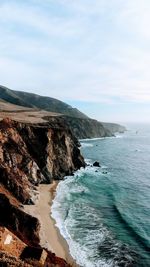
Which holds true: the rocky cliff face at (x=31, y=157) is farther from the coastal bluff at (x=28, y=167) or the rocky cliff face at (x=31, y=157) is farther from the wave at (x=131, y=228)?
the wave at (x=131, y=228)

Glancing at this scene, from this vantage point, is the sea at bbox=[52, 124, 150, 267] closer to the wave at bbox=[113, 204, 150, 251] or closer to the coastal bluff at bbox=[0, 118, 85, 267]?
the wave at bbox=[113, 204, 150, 251]

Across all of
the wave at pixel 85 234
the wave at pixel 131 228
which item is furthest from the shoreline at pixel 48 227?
the wave at pixel 131 228

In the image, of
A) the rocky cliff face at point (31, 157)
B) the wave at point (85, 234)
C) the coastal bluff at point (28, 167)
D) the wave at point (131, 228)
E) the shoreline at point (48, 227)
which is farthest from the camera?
the rocky cliff face at point (31, 157)

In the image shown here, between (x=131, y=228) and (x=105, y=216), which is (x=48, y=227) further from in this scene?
(x=131, y=228)

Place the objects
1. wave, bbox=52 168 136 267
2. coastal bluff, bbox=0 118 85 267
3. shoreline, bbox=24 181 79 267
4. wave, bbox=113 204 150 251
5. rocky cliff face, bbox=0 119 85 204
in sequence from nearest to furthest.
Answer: wave, bbox=52 168 136 267, coastal bluff, bbox=0 118 85 267, shoreline, bbox=24 181 79 267, wave, bbox=113 204 150 251, rocky cliff face, bbox=0 119 85 204

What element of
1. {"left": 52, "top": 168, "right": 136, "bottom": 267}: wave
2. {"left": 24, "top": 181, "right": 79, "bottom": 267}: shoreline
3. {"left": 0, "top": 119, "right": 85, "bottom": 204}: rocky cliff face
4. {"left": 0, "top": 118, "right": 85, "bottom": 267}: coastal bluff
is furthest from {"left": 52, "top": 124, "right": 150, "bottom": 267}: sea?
{"left": 0, "top": 118, "right": 85, "bottom": 267}: coastal bluff

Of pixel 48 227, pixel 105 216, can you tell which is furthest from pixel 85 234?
pixel 105 216
